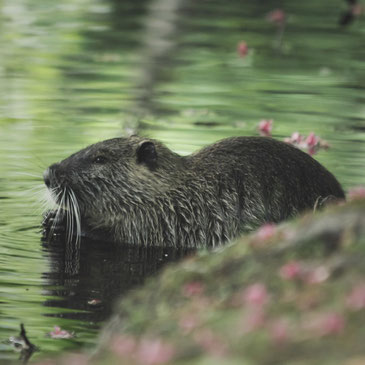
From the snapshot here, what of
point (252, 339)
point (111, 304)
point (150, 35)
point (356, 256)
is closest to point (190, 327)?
point (252, 339)

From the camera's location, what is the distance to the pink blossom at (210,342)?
2.82m

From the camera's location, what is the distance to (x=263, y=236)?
3.60m

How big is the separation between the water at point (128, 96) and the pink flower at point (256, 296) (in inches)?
65.1

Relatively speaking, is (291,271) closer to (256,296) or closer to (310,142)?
(256,296)

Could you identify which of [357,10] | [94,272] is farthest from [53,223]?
[357,10]

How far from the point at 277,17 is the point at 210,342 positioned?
49.5ft

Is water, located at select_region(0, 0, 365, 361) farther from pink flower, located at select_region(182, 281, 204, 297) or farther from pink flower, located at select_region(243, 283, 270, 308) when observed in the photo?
pink flower, located at select_region(243, 283, 270, 308)

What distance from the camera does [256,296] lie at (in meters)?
3.17

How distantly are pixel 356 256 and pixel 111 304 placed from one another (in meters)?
2.48

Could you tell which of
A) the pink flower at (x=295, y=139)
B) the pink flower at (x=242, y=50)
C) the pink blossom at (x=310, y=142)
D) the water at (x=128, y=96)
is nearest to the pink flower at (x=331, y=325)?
the water at (x=128, y=96)

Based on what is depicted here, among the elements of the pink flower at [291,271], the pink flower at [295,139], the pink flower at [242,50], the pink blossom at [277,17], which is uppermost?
the pink flower at [291,271]

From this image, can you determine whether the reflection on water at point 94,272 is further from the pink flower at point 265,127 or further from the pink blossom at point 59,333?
the pink flower at point 265,127

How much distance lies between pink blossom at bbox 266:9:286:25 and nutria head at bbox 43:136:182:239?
10.3 metres

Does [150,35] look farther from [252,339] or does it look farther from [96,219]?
[252,339]
